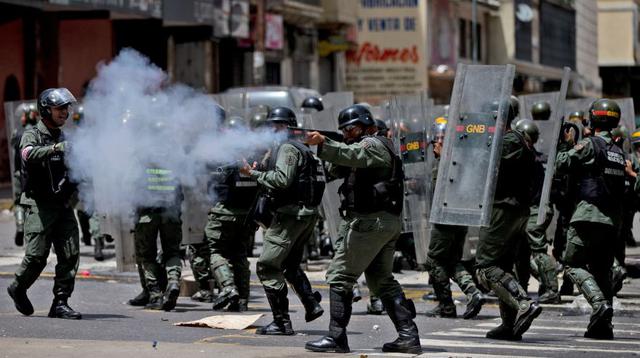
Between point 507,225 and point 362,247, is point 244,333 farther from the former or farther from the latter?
point 507,225

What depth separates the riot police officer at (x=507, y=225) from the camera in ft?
34.0

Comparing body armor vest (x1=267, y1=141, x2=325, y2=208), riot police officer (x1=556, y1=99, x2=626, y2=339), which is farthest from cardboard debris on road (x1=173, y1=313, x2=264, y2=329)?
riot police officer (x1=556, y1=99, x2=626, y2=339)

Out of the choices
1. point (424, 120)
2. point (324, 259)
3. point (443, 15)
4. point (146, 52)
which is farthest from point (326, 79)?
point (424, 120)

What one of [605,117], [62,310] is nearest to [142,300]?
[62,310]

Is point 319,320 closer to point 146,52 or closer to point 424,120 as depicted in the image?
point 424,120

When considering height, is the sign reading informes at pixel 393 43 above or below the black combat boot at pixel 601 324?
above

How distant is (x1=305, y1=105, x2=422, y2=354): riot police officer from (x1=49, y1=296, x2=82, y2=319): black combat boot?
2.76 meters

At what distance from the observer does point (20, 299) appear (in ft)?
37.6

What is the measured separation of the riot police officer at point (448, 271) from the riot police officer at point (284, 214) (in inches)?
70.8

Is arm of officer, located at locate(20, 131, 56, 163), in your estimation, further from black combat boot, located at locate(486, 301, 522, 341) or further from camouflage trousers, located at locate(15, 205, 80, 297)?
black combat boot, located at locate(486, 301, 522, 341)

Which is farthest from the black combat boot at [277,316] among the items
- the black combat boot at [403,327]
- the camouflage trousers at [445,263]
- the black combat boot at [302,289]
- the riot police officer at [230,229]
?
the camouflage trousers at [445,263]

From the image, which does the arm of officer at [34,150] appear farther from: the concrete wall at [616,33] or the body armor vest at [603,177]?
the concrete wall at [616,33]

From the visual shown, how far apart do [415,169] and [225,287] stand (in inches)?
109

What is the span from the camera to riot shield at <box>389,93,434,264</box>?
45.6ft
